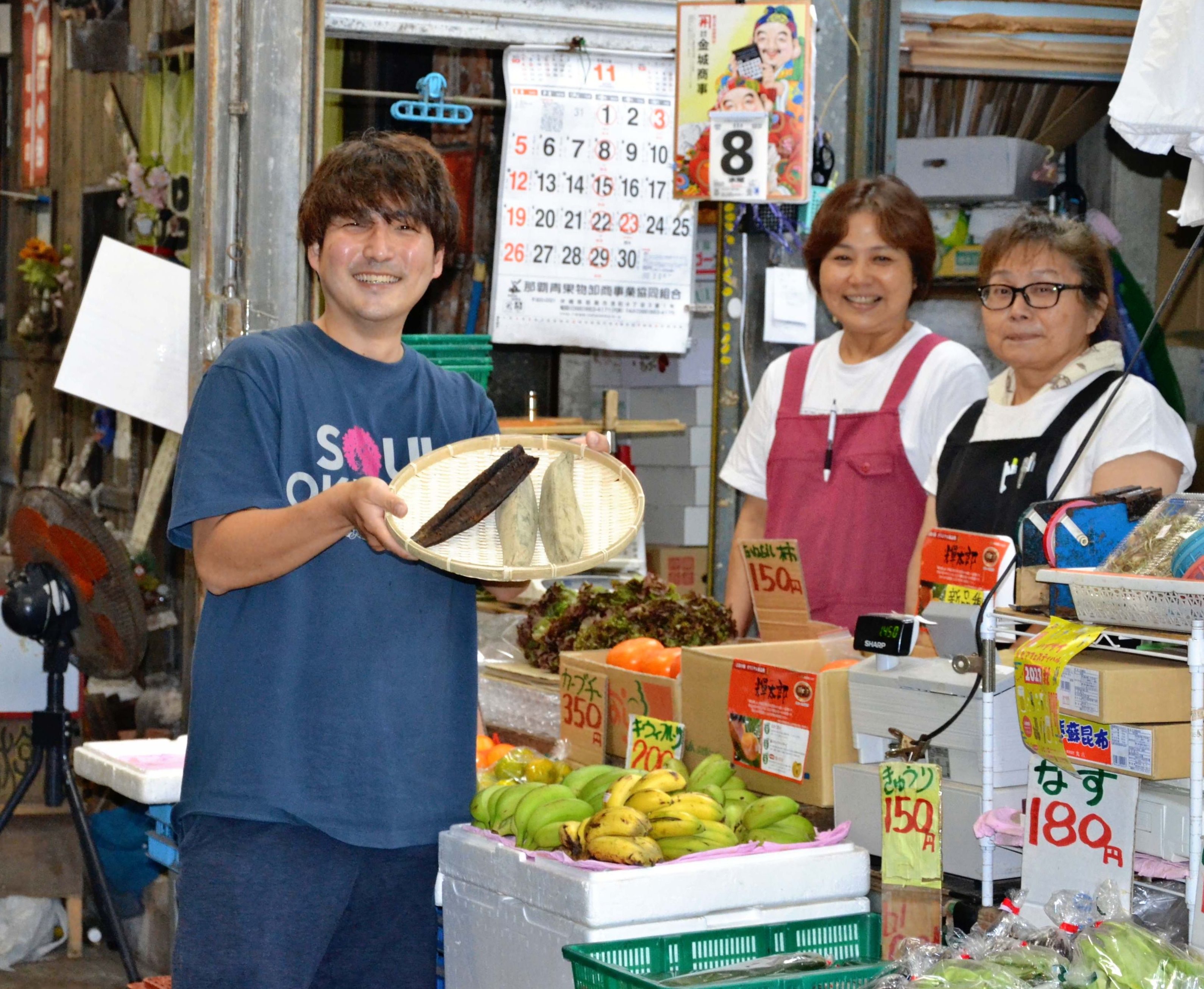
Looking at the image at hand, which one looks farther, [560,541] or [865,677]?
[865,677]

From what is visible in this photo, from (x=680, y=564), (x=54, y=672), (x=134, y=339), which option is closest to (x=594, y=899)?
(x=134, y=339)

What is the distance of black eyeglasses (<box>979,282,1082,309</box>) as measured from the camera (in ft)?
10.4

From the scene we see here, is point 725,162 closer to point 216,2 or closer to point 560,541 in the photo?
point 216,2

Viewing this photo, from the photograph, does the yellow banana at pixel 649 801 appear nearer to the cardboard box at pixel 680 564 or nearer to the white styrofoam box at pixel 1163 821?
the white styrofoam box at pixel 1163 821

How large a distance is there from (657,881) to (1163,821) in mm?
734

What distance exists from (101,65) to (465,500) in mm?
4998

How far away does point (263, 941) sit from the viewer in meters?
2.34

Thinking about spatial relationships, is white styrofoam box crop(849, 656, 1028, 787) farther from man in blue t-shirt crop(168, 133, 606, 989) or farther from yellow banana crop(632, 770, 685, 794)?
man in blue t-shirt crop(168, 133, 606, 989)

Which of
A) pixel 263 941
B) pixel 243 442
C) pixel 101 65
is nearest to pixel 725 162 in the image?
pixel 243 442

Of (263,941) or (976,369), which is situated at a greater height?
(976,369)

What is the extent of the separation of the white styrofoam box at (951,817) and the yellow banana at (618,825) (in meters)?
0.38

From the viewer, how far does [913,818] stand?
225 cm

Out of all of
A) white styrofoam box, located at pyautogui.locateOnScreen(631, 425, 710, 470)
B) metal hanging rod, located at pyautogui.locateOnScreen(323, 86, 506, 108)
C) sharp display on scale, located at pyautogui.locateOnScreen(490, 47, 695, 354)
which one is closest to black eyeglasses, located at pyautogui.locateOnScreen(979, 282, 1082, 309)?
sharp display on scale, located at pyautogui.locateOnScreen(490, 47, 695, 354)

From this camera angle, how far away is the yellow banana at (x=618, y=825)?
7.74 ft
